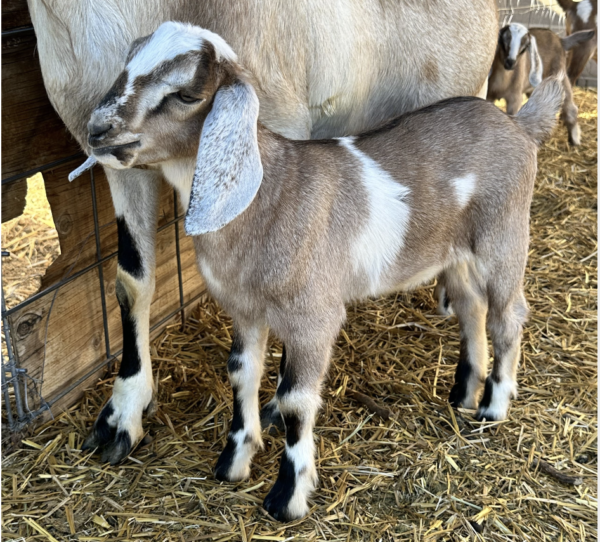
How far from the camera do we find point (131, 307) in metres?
2.81

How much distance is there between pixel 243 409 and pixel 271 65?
4.07 feet

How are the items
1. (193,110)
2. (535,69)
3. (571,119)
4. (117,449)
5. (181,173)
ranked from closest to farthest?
(193,110), (181,173), (117,449), (535,69), (571,119)

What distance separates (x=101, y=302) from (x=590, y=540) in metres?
2.17

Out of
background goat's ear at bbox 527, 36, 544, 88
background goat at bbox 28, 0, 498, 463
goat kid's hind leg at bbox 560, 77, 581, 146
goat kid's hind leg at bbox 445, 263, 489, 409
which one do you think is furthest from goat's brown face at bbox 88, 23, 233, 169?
goat kid's hind leg at bbox 560, 77, 581, 146

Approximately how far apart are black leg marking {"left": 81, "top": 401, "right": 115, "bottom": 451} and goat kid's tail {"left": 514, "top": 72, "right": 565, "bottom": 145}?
200 centimetres

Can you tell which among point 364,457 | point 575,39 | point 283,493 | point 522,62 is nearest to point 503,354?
point 364,457

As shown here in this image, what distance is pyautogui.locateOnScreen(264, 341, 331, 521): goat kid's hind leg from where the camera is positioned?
2.30 m

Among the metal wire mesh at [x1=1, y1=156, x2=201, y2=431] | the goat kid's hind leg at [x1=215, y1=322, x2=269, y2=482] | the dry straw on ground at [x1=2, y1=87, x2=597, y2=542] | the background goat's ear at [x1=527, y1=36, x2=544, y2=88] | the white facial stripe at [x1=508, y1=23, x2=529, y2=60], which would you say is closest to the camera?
the dry straw on ground at [x1=2, y1=87, x2=597, y2=542]

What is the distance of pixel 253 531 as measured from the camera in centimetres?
234

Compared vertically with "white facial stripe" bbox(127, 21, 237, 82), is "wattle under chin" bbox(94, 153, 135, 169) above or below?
below

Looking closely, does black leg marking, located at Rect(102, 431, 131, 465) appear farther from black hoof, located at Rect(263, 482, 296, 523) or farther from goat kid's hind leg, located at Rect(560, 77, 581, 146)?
goat kid's hind leg, located at Rect(560, 77, 581, 146)

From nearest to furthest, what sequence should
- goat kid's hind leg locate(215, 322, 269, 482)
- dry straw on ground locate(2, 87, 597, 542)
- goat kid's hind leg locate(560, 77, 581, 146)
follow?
1. dry straw on ground locate(2, 87, 597, 542)
2. goat kid's hind leg locate(215, 322, 269, 482)
3. goat kid's hind leg locate(560, 77, 581, 146)

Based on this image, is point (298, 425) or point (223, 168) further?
point (298, 425)

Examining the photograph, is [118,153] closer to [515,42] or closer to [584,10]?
[515,42]
